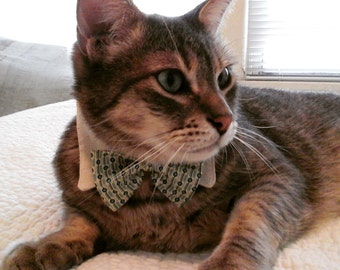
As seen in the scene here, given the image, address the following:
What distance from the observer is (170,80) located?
0.81 metres

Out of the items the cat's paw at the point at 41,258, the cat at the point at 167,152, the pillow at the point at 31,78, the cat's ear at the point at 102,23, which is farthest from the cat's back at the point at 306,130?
the pillow at the point at 31,78

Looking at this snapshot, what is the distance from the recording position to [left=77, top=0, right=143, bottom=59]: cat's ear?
0.83 metres

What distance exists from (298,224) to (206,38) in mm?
494

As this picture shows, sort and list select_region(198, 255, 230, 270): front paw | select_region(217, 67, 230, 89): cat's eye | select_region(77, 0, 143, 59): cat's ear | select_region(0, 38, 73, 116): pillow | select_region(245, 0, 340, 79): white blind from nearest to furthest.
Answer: select_region(198, 255, 230, 270): front paw, select_region(77, 0, 143, 59): cat's ear, select_region(217, 67, 230, 89): cat's eye, select_region(245, 0, 340, 79): white blind, select_region(0, 38, 73, 116): pillow

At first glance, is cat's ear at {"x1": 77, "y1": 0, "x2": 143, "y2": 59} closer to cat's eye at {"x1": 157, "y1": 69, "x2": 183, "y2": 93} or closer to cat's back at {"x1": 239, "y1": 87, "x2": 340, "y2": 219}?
cat's eye at {"x1": 157, "y1": 69, "x2": 183, "y2": 93}

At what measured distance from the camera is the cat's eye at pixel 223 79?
3.09ft

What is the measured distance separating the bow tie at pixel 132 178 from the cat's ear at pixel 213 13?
1.23ft

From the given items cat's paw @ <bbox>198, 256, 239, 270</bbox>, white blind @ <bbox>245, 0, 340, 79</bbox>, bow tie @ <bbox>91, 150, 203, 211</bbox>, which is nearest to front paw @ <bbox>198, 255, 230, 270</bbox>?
cat's paw @ <bbox>198, 256, 239, 270</bbox>

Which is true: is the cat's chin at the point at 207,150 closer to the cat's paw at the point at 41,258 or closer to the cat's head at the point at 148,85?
the cat's head at the point at 148,85

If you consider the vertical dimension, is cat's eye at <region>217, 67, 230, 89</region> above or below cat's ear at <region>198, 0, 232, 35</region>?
below

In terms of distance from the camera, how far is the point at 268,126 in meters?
1.22

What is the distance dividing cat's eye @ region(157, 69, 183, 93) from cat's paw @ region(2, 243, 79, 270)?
400 mm

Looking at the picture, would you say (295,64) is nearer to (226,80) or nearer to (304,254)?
(226,80)

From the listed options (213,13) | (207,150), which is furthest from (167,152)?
(213,13)
